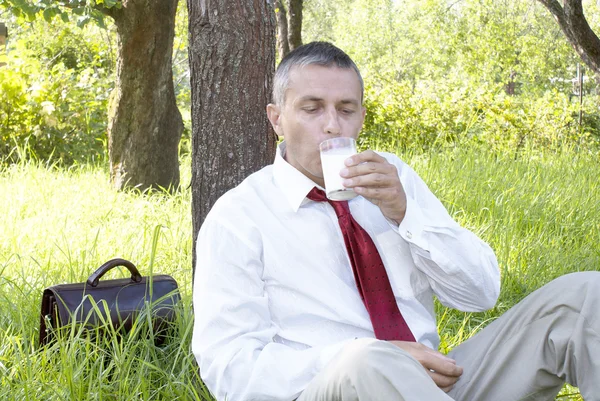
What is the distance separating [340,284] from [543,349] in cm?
65

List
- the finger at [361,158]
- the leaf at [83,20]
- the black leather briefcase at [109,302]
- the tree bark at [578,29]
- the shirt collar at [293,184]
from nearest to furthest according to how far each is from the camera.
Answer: the finger at [361,158], the shirt collar at [293,184], the black leather briefcase at [109,302], the leaf at [83,20], the tree bark at [578,29]

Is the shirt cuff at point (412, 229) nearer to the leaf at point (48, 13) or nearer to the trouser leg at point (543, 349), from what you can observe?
the trouser leg at point (543, 349)

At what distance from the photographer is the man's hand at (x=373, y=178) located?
2.09m

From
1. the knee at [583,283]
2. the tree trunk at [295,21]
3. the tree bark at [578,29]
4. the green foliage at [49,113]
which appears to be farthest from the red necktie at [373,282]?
the tree trunk at [295,21]

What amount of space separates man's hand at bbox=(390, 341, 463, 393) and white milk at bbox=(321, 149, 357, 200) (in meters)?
0.45

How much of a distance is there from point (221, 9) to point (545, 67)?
32913mm

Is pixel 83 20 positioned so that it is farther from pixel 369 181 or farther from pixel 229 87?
pixel 369 181

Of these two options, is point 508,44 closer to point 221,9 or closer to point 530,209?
point 530,209

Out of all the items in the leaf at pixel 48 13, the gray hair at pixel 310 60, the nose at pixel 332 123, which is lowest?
the nose at pixel 332 123

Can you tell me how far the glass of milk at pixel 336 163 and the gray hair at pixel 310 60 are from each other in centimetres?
46

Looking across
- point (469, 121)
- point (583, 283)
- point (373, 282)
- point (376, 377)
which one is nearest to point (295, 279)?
point (373, 282)

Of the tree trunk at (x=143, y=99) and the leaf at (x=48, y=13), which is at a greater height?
the leaf at (x=48, y=13)

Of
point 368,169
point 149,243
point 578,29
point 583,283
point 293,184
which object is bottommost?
point 149,243

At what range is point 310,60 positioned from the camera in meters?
2.51
